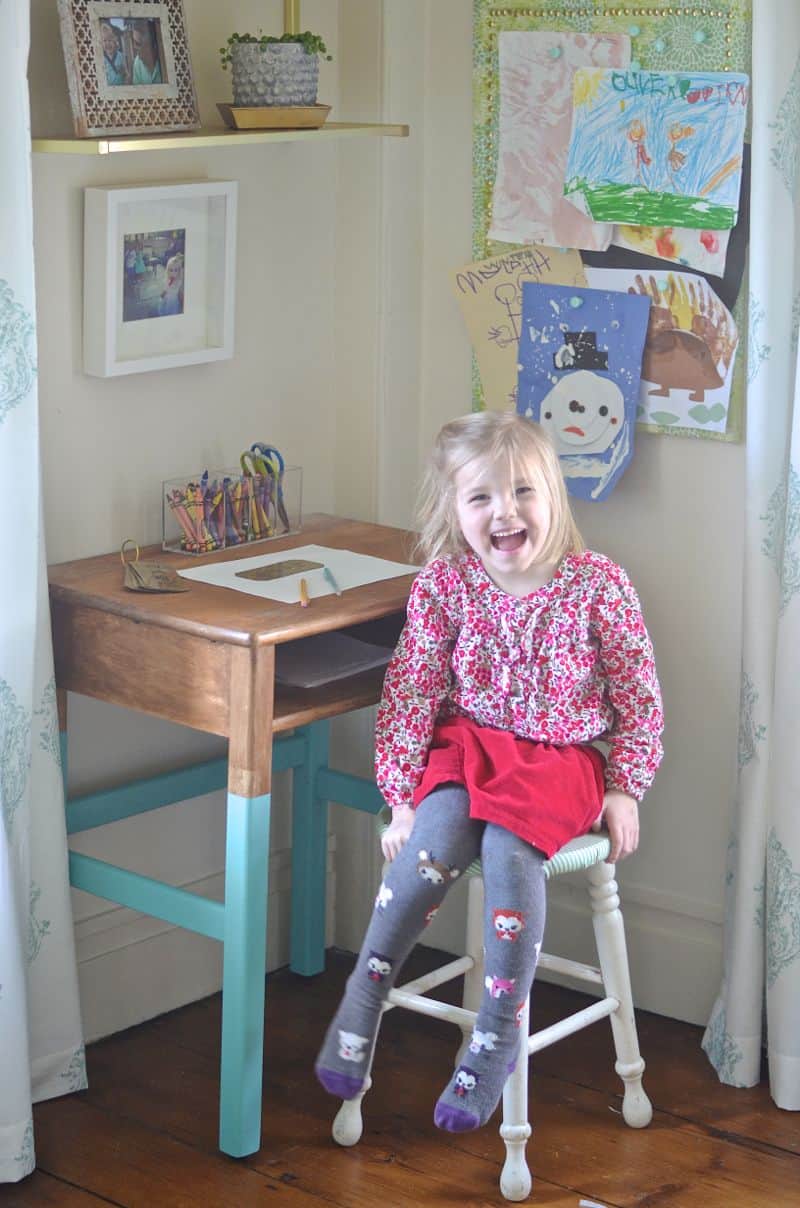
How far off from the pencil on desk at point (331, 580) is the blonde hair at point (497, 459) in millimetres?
150

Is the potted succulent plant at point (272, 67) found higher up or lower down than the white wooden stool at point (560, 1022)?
higher up

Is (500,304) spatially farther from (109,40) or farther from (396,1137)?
(396,1137)

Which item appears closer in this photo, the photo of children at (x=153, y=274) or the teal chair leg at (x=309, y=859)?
the photo of children at (x=153, y=274)

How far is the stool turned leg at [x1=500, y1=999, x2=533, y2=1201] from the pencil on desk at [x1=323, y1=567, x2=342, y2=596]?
64 cm

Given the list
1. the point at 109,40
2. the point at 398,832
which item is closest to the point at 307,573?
the point at 398,832

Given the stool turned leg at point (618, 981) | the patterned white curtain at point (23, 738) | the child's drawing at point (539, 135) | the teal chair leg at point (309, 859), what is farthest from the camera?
the teal chair leg at point (309, 859)

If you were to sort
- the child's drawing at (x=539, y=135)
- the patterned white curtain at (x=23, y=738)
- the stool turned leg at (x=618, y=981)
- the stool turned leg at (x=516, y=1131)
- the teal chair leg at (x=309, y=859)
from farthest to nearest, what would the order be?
the teal chair leg at (x=309, y=859) < the child's drawing at (x=539, y=135) < the stool turned leg at (x=618, y=981) < the stool turned leg at (x=516, y=1131) < the patterned white curtain at (x=23, y=738)

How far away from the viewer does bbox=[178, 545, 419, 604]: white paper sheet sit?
2.34 m

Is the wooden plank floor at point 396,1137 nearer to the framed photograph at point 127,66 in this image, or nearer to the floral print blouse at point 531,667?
the floral print blouse at point 531,667

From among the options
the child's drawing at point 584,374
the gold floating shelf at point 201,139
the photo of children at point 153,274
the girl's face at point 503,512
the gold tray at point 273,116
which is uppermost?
the gold tray at point 273,116

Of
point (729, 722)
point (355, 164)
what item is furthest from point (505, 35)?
point (729, 722)

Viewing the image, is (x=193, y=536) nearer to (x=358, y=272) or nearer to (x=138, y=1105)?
(x=358, y=272)

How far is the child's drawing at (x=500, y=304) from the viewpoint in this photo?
104 inches

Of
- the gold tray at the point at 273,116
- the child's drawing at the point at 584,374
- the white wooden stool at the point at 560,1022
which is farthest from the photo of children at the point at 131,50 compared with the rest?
the white wooden stool at the point at 560,1022
